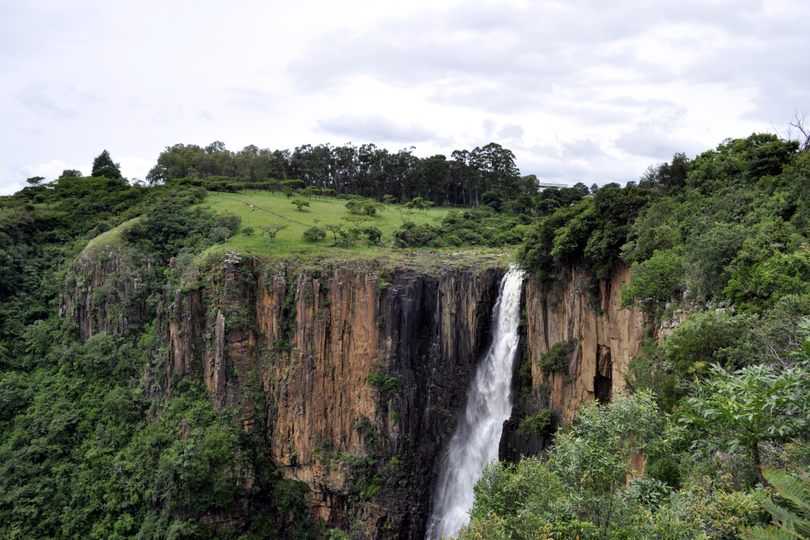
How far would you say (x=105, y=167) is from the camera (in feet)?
184

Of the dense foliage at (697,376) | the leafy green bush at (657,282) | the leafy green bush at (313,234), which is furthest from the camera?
the leafy green bush at (313,234)

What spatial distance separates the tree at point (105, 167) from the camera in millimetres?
55281

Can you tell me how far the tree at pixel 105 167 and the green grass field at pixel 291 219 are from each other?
21.1m

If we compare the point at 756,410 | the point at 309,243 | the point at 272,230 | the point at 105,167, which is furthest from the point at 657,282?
the point at 105,167

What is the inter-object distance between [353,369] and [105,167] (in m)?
45.7

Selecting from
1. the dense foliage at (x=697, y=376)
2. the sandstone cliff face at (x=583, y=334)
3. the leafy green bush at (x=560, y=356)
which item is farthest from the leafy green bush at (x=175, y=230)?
the dense foliage at (x=697, y=376)

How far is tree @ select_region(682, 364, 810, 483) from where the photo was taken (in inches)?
274

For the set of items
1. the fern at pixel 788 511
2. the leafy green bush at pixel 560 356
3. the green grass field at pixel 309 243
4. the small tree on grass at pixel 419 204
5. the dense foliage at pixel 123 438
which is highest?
the small tree on grass at pixel 419 204

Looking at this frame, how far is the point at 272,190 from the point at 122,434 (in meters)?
25.6

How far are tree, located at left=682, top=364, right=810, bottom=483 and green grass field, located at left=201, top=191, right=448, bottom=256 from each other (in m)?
21.9

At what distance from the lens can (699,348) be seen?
37.1 ft

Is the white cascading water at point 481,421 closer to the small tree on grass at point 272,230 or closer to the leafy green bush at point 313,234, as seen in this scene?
the leafy green bush at point 313,234

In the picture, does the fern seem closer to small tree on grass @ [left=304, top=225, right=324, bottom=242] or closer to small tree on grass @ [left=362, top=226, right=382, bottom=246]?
small tree on grass @ [left=362, top=226, right=382, bottom=246]

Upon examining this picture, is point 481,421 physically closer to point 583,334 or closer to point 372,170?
point 583,334
